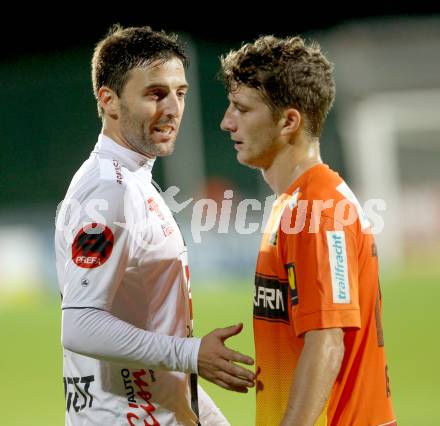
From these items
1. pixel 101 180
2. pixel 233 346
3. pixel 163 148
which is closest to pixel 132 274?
pixel 101 180

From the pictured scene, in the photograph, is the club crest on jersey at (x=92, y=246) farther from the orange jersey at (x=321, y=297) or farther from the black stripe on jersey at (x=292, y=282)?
the black stripe on jersey at (x=292, y=282)

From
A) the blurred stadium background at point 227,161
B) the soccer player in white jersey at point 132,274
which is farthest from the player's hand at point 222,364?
the blurred stadium background at point 227,161

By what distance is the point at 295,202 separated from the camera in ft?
10.2

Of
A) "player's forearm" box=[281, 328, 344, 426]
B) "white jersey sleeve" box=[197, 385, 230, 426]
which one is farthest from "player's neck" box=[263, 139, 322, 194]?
"white jersey sleeve" box=[197, 385, 230, 426]

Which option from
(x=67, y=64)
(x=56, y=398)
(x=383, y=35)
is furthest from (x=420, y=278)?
(x=56, y=398)

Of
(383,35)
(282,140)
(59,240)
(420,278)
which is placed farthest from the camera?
(383,35)

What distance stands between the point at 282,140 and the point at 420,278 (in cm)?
1558

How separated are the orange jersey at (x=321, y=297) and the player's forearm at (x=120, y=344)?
0.29m

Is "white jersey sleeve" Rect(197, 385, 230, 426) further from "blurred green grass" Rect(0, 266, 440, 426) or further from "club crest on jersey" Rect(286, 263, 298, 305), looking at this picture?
"blurred green grass" Rect(0, 266, 440, 426)

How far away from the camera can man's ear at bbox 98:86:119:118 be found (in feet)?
12.7

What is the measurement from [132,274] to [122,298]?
11 centimetres

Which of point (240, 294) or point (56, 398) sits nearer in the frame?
point (56, 398)

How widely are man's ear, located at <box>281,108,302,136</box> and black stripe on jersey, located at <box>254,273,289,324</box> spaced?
1.83ft

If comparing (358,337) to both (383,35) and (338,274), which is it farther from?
(383,35)
